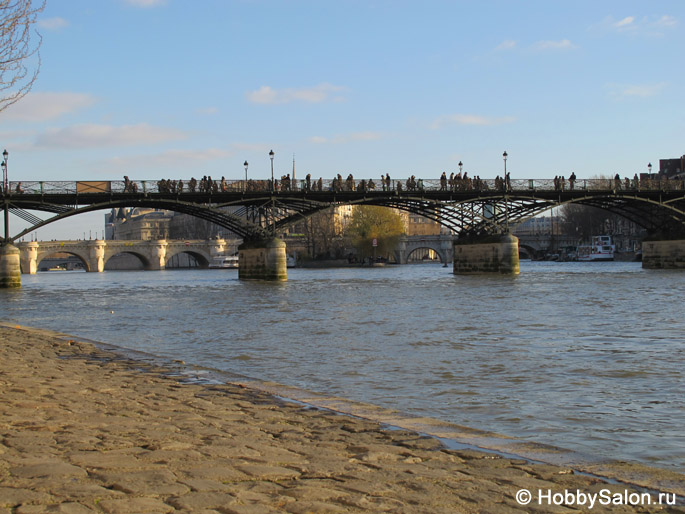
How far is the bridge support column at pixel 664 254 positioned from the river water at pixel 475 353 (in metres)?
38.5

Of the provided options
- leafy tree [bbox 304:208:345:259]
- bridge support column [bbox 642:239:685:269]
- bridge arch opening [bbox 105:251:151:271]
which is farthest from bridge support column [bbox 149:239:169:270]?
bridge support column [bbox 642:239:685:269]

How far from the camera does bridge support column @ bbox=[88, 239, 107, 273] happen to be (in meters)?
140

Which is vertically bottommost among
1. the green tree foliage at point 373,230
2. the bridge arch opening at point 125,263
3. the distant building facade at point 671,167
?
the bridge arch opening at point 125,263

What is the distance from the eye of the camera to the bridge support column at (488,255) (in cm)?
6259

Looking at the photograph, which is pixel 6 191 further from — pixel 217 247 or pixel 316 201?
pixel 217 247

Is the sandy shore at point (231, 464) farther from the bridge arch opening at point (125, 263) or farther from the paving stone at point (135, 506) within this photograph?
the bridge arch opening at point (125, 263)

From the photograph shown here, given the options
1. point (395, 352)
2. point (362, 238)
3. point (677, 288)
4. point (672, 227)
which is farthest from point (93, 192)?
point (362, 238)

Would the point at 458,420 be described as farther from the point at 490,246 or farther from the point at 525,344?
the point at 490,246

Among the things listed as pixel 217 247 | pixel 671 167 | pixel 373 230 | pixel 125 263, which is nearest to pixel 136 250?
pixel 217 247

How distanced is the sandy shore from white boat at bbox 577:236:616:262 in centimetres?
10798

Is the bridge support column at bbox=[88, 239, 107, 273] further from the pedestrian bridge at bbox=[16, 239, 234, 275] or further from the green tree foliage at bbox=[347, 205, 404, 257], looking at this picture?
the green tree foliage at bbox=[347, 205, 404, 257]

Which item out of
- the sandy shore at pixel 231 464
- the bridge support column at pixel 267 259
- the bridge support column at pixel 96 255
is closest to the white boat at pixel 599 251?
the bridge support column at pixel 267 259

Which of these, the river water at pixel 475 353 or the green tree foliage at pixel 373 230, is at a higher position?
the green tree foliage at pixel 373 230

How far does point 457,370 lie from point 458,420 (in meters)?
4.23
